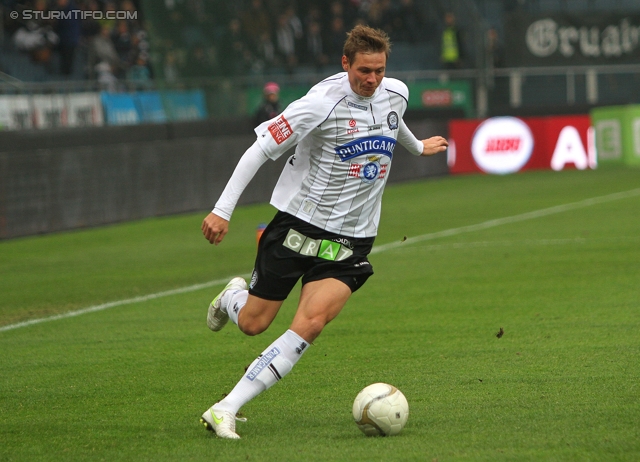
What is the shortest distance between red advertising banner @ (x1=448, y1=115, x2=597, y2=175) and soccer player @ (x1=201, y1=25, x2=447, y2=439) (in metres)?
22.2

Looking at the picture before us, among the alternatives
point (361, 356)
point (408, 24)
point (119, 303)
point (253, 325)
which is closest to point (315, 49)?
point (408, 24)

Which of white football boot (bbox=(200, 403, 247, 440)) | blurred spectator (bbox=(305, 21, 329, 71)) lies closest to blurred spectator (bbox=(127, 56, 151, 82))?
blurred spectator (bbox=(305, 21, 329, 71))

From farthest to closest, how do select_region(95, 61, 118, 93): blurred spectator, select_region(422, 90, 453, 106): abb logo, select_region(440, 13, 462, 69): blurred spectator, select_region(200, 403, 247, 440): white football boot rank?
select_region(440, 13, 462, 69): blurred spectator → select_region(422, 90, 453, 106): abb logo → select_region(95, 61, 118, 93): blurred spectator → select_region(200, 403, 247, 440): white football boot

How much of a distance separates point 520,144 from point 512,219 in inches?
460

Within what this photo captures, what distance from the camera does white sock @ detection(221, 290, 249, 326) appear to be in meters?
6.35

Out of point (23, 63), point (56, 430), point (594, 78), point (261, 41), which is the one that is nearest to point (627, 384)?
point (56, 430)

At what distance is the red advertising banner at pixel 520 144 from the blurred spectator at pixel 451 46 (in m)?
3.57

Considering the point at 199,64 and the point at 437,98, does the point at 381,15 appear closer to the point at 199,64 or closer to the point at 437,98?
the point at 437,98

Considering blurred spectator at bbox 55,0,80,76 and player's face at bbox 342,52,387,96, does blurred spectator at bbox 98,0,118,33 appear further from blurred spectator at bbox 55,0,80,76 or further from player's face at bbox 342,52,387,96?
player's face at bbox 342,52,387,96

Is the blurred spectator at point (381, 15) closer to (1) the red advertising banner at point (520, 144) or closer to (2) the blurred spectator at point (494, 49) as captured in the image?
(2) the blurred spectator at point (494, 49)

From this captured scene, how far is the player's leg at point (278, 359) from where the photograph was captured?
18.4 ft

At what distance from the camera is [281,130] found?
5883mm

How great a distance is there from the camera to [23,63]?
2189 cm

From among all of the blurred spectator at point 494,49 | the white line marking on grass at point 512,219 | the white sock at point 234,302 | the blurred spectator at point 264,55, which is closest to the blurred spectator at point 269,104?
the blurred spectator at point 264,55
